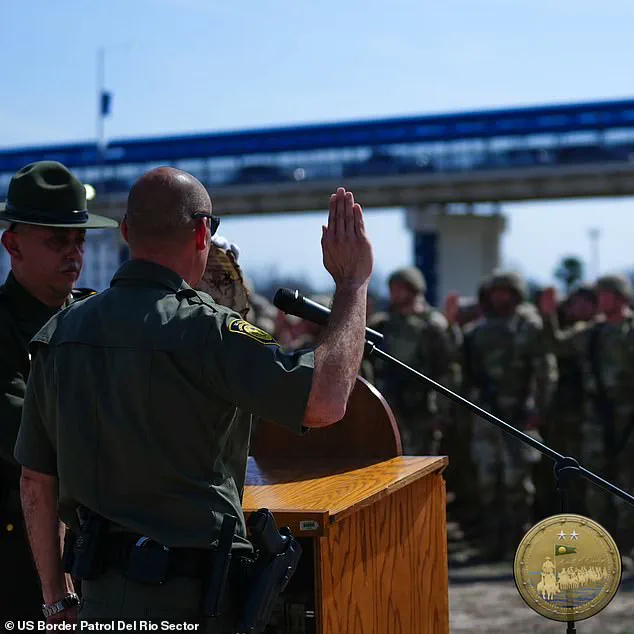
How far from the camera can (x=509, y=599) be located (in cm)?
646

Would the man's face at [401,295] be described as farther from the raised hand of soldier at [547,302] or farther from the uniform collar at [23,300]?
the uniform collar at [23,300]

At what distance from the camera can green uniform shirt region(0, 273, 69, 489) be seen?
2.92 m

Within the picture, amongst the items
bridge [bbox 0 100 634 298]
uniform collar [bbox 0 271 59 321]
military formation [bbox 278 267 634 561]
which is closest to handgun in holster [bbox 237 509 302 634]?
uniform collar [bbox 0 271 59 321]

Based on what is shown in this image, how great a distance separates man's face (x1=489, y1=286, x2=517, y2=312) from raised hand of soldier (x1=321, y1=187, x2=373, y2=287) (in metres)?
5.92

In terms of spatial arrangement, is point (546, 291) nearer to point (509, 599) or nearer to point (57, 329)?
point (509, 599)

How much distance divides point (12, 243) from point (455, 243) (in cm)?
3792

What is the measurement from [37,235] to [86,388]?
3.19ft

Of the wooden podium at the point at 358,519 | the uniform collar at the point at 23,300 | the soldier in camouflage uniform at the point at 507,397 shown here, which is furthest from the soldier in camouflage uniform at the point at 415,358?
the uniform collar at the point at 23,300

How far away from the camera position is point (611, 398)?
7.95 metres

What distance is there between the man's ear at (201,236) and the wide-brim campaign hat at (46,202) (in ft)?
2.38

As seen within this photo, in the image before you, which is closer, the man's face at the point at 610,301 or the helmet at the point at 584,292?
the man's face at the point at 610,301

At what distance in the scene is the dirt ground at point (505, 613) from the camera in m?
5.75

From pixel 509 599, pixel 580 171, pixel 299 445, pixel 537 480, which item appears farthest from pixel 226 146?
pixel 299 445

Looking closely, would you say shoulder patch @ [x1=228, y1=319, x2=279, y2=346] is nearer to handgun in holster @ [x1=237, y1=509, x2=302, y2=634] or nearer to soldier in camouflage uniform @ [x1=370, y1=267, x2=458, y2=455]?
handgun in holster @ [x1=237, y1=509, x2=302, y2=634]
